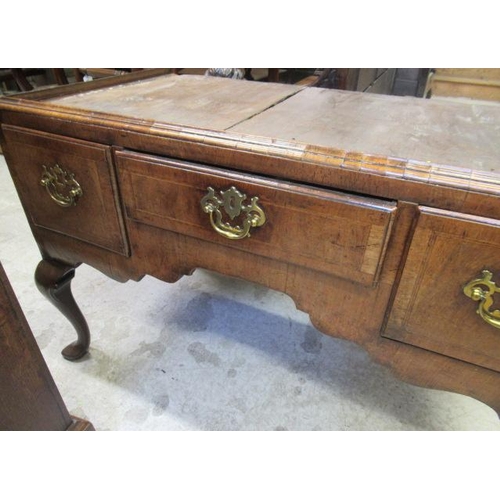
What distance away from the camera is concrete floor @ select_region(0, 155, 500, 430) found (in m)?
0.93

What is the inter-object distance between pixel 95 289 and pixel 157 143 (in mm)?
904

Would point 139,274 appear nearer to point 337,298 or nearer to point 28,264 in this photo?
point 337,298

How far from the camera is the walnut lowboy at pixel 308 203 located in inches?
18.1

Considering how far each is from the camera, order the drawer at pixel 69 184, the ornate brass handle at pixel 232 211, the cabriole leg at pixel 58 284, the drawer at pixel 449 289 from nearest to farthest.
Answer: the drawer at pixel 449 289 < the ornate brass handle at pixel 232 211 < the drawer at pixel 69 184 < the cabriole leg at pixel 58 284

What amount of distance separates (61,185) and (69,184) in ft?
0.07

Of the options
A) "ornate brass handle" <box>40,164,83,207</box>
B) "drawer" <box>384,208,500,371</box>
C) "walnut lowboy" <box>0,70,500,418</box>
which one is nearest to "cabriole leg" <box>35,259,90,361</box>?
"walnut lowboy" <box>0,70,500,418</box>

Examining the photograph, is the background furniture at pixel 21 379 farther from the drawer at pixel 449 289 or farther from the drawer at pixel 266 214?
the drawer at pixel 449 289

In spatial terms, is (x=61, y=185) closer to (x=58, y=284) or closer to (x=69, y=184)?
(x=69, y=184)

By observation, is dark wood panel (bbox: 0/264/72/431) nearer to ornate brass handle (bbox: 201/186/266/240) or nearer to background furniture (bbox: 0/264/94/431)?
background furniture (bbox: 0/264/94/431)

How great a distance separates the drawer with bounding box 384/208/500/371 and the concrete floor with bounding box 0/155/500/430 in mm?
489

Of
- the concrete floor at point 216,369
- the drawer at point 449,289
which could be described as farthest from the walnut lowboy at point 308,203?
the concrete floor at point 216,369

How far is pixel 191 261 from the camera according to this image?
0.68 m

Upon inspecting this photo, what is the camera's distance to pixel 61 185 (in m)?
0.70

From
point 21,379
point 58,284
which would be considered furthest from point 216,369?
point 21,379
